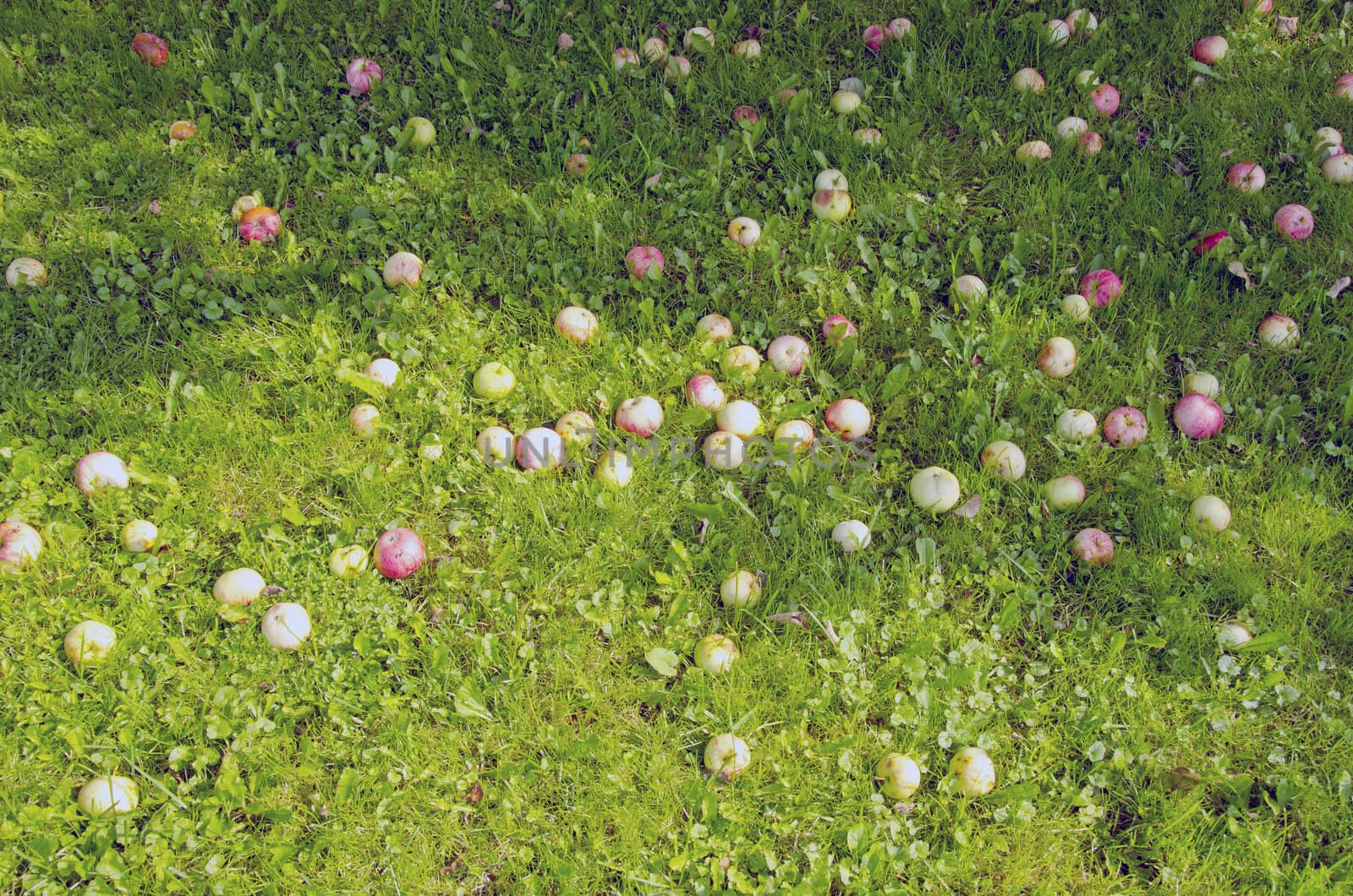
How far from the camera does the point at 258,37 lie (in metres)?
3.82

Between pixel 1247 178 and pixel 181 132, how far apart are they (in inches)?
145

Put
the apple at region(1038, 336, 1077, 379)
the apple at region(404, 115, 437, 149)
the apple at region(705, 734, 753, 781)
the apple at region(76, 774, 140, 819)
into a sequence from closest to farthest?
the apple at region(76, 774, 140, 819), the apple at region(705, 734, 753, 781), the apple at region(1038, 336, 1077, 379), the apple at region(404, 115, 437, 149)

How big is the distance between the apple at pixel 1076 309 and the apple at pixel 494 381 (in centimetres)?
171

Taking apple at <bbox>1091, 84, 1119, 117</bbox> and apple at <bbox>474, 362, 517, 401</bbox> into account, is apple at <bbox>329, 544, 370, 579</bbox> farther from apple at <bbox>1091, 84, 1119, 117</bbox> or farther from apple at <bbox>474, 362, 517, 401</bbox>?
apple at <bbox>1091, 84, 1119, 117</bbox>

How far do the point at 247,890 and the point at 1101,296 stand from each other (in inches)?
112

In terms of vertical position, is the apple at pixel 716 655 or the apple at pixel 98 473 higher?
the apple at pixel 716 655

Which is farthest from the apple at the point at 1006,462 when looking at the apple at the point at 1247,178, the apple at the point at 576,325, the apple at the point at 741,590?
the apple at the point at 1247,178

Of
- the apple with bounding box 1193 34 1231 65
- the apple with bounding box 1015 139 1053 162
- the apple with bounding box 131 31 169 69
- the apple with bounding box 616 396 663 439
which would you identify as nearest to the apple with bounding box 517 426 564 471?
the apple with bounding box 616 396 663 439

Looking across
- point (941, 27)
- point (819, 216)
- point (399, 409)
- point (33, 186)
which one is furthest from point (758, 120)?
point (33, 186)

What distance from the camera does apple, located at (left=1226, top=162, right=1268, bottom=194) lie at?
135 inches

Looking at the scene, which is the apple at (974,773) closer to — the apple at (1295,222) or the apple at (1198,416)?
the apple at (1198,416)

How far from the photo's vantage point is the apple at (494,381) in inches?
114

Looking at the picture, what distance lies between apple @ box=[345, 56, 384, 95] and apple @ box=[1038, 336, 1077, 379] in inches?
101

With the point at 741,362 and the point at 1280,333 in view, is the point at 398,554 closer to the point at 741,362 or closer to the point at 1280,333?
the point at 741,362
